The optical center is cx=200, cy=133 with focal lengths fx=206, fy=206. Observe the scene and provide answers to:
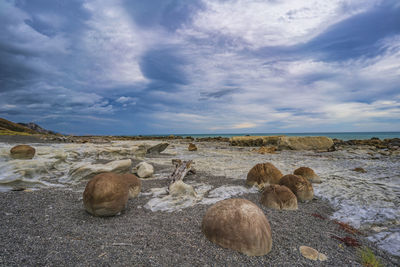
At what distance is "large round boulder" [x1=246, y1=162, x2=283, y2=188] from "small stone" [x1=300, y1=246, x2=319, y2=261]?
2.78 m

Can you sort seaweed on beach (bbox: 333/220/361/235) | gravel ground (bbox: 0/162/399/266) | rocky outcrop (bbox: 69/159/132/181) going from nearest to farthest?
1. gravel ground (bbox: 0/162/399/266)
2. seaweed on beach (bbox: 333/220/361/235)
3. rocky outcrop (bbox: 69/159/132/181)

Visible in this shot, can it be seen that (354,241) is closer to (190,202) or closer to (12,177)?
(190,202)

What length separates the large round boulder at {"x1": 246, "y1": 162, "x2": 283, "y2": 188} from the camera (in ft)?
17.8

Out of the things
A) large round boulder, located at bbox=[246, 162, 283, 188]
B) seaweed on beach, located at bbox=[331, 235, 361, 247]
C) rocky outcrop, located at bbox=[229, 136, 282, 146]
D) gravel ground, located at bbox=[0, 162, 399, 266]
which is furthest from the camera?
rocky outcrop, located at bbox=[229, 136, 282, 146]

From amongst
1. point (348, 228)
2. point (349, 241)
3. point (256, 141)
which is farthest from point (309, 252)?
point (256, 141)

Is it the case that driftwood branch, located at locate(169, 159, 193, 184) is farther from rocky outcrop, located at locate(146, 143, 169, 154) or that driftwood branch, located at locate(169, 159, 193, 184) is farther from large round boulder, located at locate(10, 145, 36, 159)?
rocky outcrop, located at locate(146, 143, 169, 154)

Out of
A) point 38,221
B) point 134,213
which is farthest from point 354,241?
Answer: point 38,221

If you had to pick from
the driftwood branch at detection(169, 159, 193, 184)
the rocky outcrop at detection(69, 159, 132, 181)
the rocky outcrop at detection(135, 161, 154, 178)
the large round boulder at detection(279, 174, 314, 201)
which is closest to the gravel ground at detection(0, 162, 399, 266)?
the large round boulder at detection(279, 174, 314, 201)

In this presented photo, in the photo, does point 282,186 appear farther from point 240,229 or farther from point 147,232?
point 147,232

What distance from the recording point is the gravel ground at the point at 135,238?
214cm

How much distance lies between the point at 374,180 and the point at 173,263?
7174mm

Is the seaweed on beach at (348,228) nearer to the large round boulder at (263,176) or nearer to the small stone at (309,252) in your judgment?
the small stone at (309,252)

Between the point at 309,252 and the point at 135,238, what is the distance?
7.06 ft

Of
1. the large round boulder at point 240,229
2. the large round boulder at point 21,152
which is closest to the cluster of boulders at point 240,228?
the large round boulder at point 240,229
